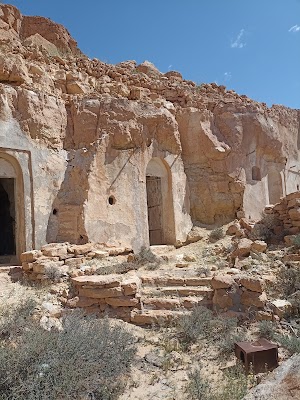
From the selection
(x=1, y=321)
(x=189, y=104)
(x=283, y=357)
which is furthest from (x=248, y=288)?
(x=189, y=104)

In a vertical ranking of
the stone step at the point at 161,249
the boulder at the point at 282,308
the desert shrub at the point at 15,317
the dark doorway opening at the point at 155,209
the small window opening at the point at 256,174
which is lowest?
the boulder at the point at 282,308

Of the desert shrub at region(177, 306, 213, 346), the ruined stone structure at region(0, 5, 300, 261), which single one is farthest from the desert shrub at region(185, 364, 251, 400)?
the ruined stone structure at region(0, 5, 300, 261)

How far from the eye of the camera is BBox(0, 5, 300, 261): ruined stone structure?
10.3 meters

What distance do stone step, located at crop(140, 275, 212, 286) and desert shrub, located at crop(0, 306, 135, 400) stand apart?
297 centimetres

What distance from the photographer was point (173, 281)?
7969 mm

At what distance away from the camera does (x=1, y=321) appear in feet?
19.5

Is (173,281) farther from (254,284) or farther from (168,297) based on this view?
(254,284)

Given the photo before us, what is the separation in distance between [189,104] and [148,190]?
4283mm

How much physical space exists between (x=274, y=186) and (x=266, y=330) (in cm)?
1210

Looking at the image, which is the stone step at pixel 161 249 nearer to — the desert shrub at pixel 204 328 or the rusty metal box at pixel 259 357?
the desert shrub at pixel 204 328

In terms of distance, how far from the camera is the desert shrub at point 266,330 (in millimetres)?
5421

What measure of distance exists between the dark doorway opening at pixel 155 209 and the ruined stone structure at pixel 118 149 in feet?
0.15

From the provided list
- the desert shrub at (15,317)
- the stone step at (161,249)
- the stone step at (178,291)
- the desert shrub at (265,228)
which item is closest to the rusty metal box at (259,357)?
the stone step at (178,291)

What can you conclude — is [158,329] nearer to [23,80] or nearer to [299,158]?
[23,80]
